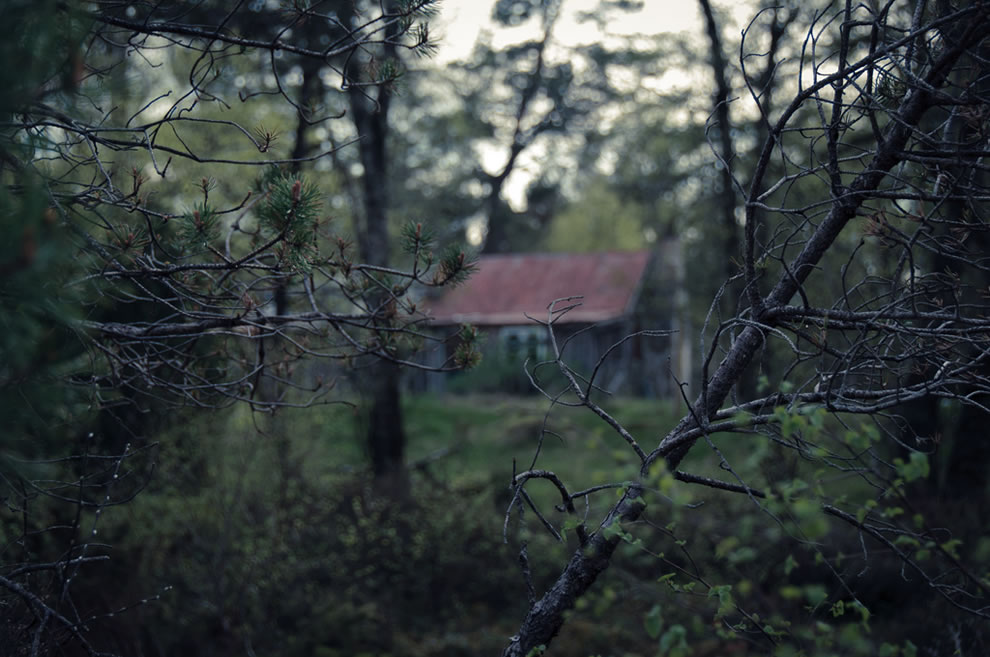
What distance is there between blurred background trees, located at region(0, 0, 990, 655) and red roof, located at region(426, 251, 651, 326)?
130 inches

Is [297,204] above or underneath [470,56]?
underneath

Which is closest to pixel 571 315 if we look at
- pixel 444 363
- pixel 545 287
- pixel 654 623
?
pixel 545 287

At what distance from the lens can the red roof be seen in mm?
19781

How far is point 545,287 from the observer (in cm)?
2119

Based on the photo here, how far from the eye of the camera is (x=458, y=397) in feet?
61.7

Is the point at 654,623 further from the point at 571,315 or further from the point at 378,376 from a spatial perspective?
the point at 571,315

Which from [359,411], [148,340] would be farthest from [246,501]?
[148,340]

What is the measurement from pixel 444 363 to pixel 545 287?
17.4 metres

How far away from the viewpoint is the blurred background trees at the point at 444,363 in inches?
86.9

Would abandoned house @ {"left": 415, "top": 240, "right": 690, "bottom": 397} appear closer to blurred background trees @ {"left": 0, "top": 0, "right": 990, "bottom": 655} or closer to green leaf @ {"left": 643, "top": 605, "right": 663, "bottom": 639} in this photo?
blurred background trees @ {"left": 0, "top": 0, "right": 990, "bottom": 655}

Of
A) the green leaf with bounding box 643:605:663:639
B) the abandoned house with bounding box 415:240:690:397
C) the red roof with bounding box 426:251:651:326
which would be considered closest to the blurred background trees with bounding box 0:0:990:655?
the green leaf with bounding box 643:605:663:639

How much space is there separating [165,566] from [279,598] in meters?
1.06

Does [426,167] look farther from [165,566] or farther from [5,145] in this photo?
[5,145]

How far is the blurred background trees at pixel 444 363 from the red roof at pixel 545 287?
331 centimetres
